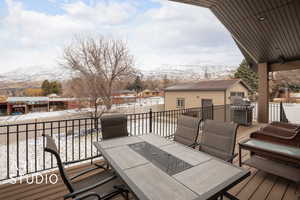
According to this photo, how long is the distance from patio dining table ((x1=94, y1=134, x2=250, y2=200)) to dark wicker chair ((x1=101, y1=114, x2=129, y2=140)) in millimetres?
468

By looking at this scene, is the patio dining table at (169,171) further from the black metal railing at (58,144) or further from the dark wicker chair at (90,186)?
the black metal railing at (58,144)

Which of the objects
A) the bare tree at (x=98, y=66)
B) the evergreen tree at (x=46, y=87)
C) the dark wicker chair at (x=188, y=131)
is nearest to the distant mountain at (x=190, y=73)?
the bare tree at (x=98, y=66)

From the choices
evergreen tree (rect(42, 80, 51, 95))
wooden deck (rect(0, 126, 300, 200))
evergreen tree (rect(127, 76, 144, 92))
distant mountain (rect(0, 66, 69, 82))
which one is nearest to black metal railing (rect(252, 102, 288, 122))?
wooden deck (rect(0, 126, 300, 200))

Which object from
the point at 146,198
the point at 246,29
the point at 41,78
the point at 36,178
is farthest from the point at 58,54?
the point at 41,78

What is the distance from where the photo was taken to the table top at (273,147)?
2376mm

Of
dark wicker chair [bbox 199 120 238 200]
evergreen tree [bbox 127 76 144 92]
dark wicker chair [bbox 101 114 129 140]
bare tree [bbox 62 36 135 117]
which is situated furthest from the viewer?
evergreen tree [bbox 127 76 144 92]

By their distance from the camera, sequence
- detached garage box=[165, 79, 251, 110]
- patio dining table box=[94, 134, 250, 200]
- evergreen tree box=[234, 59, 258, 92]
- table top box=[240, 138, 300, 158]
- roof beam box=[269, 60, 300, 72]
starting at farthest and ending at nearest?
evergreen tree box=[234, 59, 258, 92] → detached garage box=[165, 79, 251, 110] → roof beam box=[269, 60, 300, 72] → table top box=[240, 138, 300, 158] → patio dining table box=[94, 134, 250, 200]

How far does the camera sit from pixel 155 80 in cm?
3070

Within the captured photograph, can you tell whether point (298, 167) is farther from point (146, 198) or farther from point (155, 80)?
point (155, 80)

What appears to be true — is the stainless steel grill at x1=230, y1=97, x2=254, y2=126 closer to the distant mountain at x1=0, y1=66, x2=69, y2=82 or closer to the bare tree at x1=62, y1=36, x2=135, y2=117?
the bare tree at x1=62, y1=36, x2=135, y2=117

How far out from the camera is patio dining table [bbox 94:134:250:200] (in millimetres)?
1123

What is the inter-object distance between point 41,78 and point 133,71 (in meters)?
23.5

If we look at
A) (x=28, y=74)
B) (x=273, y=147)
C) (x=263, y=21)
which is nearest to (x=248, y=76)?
(x=263, y=21)

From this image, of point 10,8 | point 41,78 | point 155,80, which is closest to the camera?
point 10,8
